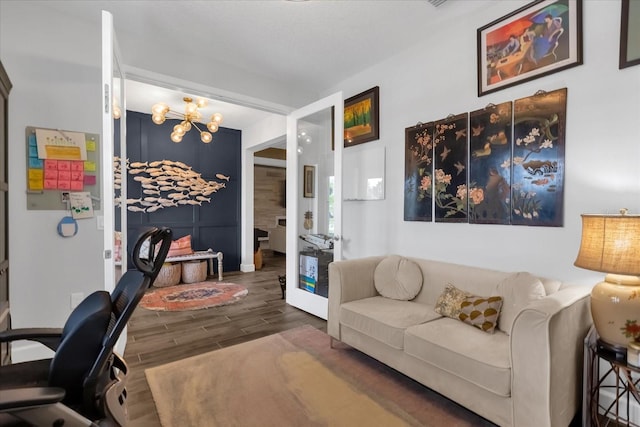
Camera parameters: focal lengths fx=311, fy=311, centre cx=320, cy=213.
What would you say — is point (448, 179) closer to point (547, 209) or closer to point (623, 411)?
point (547, 209)

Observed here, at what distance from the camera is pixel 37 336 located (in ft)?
4.41

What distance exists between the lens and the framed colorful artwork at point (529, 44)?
203 cm

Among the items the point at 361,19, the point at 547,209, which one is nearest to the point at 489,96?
the point at 547,209

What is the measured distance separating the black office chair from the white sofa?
163cm

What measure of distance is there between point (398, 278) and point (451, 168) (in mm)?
1073

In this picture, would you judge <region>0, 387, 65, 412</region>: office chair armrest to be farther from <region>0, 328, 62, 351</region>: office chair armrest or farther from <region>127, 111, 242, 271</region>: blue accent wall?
<region>127, 111, 242, 271</region>: blue accent wall

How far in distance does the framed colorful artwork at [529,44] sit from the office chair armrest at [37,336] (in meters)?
3.11

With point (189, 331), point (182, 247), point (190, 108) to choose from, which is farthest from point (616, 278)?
point (182, 247)

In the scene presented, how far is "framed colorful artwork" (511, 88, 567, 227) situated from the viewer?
2.08m

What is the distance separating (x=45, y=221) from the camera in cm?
Result: 248

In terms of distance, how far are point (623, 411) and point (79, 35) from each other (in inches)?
184

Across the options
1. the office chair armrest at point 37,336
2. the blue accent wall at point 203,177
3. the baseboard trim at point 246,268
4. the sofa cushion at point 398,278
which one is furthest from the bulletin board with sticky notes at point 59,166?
the baseboard trim at point 246,268

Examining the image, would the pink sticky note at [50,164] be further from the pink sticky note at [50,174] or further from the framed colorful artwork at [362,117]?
the framed colorful artwork at [362,117]

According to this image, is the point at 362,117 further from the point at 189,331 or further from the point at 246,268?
the point at 246,268
